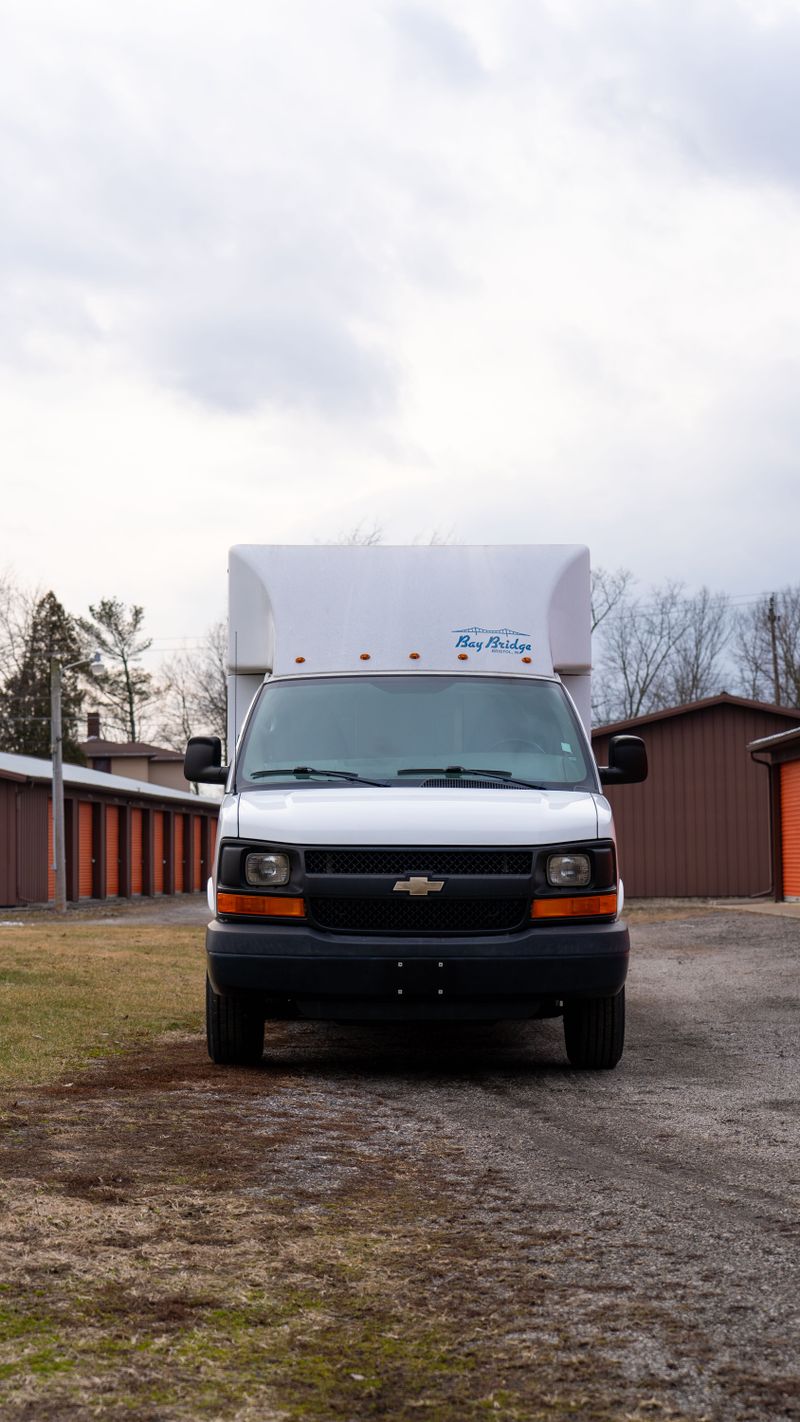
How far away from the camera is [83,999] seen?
10812 mm

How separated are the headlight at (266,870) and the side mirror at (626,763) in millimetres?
2145

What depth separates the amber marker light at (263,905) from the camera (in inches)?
281

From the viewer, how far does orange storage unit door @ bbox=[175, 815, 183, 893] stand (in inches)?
2028

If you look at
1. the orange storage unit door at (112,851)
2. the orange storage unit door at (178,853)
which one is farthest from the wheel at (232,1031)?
the orange storage unit door at (178,853)

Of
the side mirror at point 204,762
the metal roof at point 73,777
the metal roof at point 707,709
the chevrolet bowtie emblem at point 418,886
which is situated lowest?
the chevrolet bowtie emblem at point 418,886

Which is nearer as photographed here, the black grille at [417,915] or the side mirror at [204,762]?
the black grille at [417,915]

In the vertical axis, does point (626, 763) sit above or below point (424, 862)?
above

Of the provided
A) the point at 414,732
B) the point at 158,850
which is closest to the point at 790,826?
the point at 414,732

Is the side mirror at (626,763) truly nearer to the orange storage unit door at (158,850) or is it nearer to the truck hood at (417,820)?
the truck hood at (417,820)

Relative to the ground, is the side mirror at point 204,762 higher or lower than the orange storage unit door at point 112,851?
higher

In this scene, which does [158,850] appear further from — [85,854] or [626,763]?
[626,763]

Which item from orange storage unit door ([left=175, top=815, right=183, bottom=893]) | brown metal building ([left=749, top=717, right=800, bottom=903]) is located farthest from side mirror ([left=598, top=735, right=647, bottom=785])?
orange storage unit door ([left=175, top=815, right=183, bottom=893])

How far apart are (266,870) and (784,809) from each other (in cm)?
2261

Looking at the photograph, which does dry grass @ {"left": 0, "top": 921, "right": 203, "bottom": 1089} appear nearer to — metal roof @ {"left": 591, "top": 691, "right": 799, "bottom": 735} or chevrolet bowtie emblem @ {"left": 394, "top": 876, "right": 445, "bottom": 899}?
chevrolet bowtie emblem @ {"left": 394, "top": 876, "right": 445, "bottom": 899}
